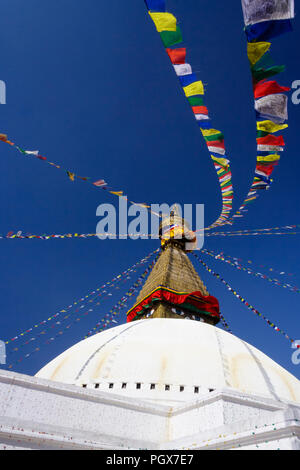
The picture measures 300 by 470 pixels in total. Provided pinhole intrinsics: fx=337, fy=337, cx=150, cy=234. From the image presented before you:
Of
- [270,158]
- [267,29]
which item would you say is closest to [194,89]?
[267,29]

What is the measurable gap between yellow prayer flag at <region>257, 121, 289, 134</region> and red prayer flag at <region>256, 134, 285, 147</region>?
0.34m

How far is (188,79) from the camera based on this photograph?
18.1ft

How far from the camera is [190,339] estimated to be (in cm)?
931

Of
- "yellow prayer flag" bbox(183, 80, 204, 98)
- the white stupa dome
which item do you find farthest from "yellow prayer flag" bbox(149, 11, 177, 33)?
the white stupa dome

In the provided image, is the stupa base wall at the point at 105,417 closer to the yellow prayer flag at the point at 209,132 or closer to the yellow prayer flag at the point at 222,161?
the yellow prayer flag at the point at 222,161

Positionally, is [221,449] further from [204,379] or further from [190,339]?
[190,339]

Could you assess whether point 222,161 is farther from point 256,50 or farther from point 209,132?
point 256,50

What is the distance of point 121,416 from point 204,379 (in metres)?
2.18

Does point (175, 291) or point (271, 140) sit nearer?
point (271, 140)

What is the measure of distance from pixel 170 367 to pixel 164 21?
7.15 m

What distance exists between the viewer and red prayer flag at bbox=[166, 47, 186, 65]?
5.11 metres

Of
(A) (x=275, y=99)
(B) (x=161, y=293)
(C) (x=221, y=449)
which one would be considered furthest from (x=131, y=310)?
(A) (x=275, y=99)

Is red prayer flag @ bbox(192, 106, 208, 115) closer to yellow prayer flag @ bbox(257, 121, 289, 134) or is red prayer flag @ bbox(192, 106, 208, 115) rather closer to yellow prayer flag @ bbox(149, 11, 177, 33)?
yellow prayer flag @ bbox(257, 121, 289, 134)

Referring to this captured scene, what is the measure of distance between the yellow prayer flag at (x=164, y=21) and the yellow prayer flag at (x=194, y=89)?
1034 mm
